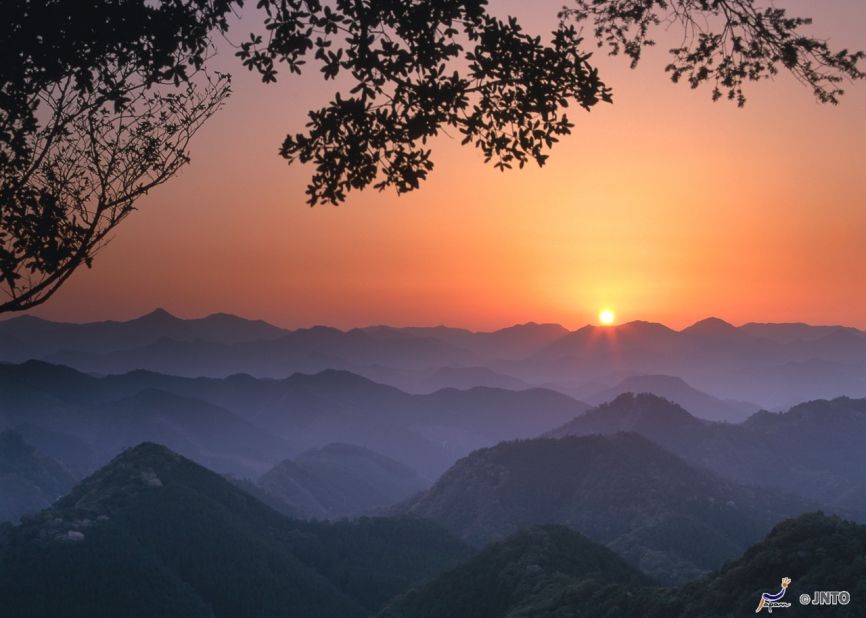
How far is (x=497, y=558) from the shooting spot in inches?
4215

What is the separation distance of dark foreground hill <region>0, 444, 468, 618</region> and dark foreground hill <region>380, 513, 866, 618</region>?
30.2 metres

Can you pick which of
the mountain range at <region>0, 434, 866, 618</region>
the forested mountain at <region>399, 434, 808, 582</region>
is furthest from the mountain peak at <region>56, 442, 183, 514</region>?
the forested mountain at <region>399, 434, 808, 582</region>

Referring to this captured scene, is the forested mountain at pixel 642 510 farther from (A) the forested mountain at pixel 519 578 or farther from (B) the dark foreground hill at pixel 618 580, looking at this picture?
(B) the dark foreground hill at pixel 618 580

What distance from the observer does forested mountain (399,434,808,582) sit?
498 ft

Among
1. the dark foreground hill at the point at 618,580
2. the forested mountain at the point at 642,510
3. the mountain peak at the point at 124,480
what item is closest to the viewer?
the dark foreground hill at the point at 618,580

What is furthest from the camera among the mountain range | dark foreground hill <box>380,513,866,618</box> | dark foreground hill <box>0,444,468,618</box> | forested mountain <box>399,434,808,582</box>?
forested mountain <box>399,434,808,582</box>

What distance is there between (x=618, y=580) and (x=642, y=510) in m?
72.1

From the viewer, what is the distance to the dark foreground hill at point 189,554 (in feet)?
393

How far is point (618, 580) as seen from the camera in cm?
10381

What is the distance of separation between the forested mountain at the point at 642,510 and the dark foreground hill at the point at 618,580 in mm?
41606

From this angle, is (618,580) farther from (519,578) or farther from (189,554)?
(189,554)

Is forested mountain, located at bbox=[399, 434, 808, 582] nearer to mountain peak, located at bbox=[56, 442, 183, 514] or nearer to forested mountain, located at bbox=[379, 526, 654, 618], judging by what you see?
forested mountain, located at bbox=[379, 526, 654, 618]

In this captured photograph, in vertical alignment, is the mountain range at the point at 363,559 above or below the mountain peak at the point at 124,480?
below

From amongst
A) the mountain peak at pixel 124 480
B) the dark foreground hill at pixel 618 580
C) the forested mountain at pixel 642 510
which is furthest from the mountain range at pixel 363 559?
the forested mountain at pixel 642 510
